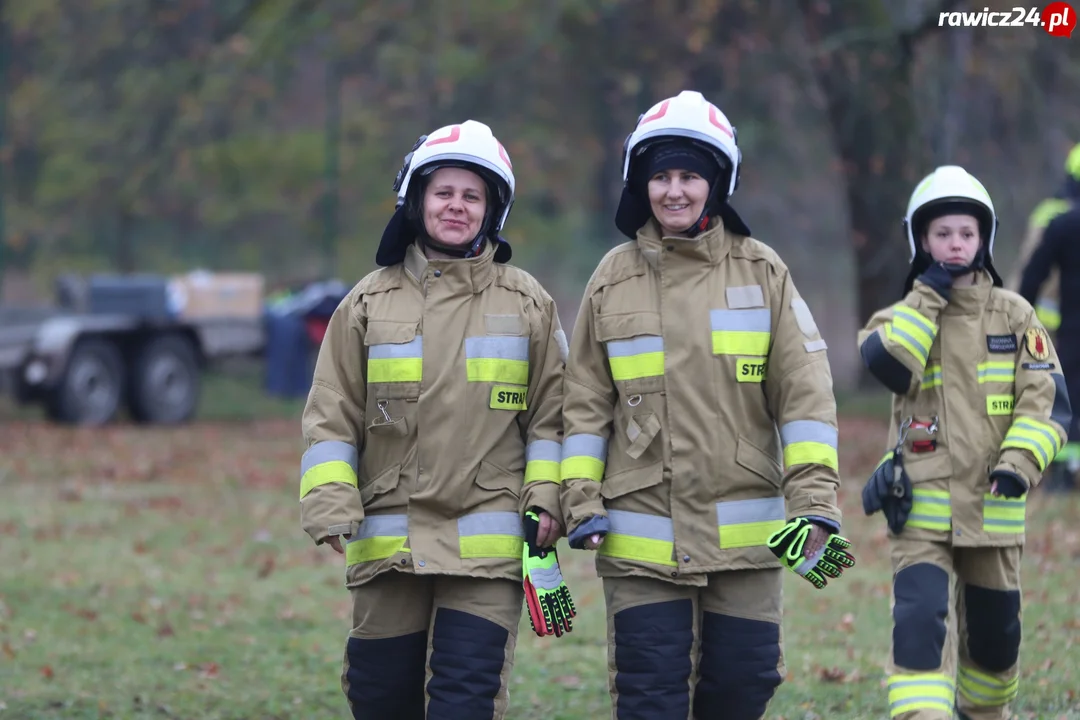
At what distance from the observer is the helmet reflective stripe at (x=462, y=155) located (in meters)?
4.71

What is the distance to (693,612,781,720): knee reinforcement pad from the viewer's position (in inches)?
177

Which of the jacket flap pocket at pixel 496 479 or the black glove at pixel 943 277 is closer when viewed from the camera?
the jacket flap pocket at pixel 496 479

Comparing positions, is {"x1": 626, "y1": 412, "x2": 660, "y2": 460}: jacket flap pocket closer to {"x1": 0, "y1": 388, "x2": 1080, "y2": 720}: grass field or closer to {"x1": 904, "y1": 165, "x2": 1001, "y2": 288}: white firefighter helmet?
{"x1": 904, "y1": 165, "x2": 1001, "y2": 288}: white firefighter helmet

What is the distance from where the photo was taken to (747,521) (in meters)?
4.52

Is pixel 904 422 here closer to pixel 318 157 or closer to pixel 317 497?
pixel 317 497

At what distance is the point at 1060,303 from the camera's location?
405 inches

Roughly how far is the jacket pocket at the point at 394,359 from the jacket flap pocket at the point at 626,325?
53 centimetres

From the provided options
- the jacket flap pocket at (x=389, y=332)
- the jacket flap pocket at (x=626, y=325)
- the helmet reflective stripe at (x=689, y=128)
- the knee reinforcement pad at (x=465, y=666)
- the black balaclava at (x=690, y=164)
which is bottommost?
the knee reinforcement pad at (x=465, y=666)

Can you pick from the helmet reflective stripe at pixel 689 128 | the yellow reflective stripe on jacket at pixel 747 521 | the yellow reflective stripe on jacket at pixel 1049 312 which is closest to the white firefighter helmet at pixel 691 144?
the helmet reflective stripe at pixel 689 128

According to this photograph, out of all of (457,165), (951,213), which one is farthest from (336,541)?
(951,213)

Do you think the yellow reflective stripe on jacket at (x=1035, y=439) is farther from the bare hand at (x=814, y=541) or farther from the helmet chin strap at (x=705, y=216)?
the helmet chin strap at (x=705, y=216)

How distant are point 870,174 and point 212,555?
28.8ft

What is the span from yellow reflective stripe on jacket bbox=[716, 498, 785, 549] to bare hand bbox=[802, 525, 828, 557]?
0.18m

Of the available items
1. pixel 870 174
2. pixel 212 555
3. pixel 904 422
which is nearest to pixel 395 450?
pixel 904 422
